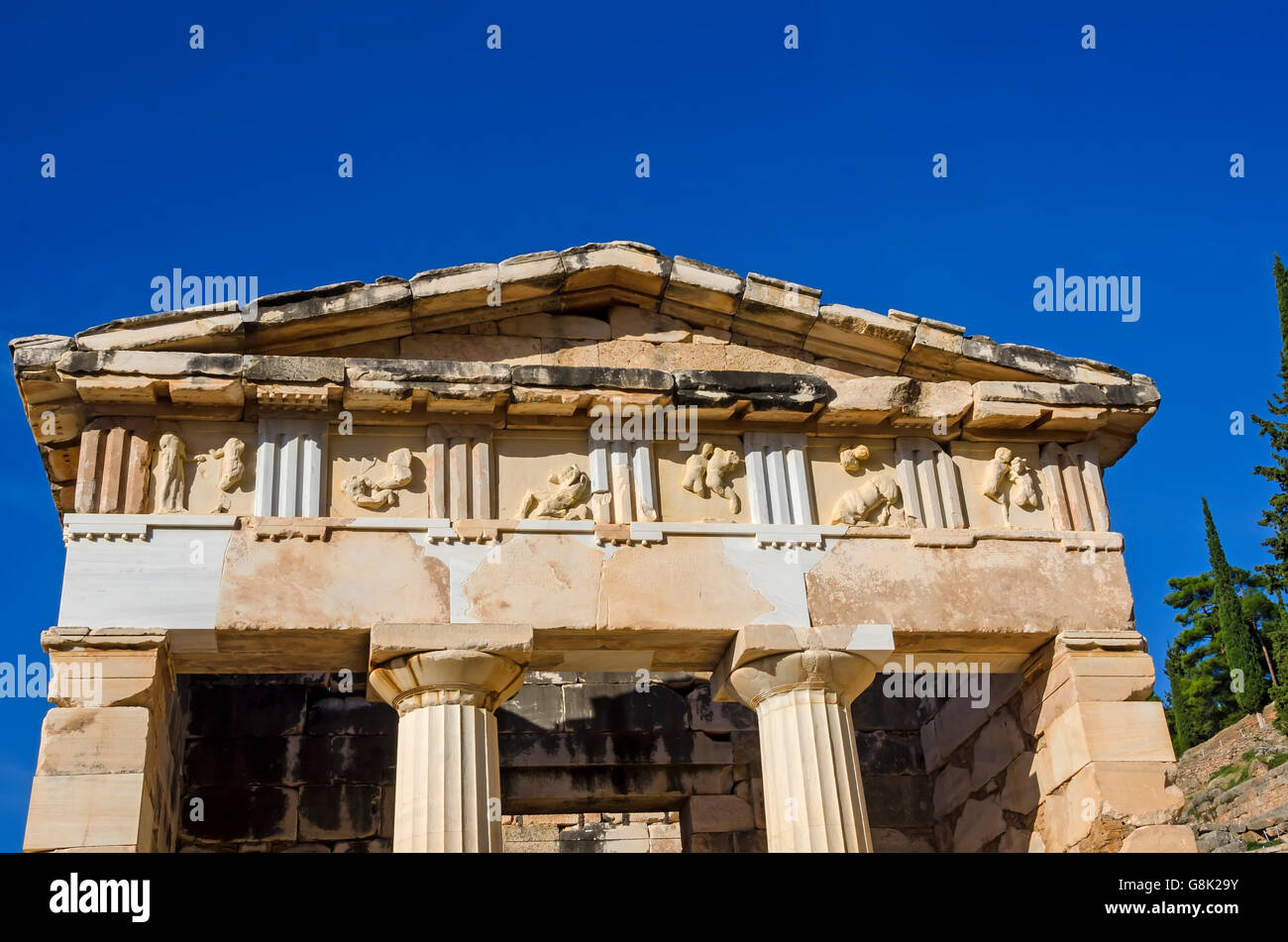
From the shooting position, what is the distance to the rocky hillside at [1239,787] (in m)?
30.8

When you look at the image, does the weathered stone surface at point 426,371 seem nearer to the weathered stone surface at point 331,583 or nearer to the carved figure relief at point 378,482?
the carved figure relief at point 378,482

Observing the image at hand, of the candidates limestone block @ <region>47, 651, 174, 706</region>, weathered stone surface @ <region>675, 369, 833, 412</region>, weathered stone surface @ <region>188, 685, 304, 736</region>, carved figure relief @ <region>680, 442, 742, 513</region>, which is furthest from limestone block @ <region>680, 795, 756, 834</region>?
limestone block @ <region>47, 651, 174, 706</region>

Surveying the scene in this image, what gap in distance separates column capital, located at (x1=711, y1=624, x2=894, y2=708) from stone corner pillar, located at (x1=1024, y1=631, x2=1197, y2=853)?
5.52ft

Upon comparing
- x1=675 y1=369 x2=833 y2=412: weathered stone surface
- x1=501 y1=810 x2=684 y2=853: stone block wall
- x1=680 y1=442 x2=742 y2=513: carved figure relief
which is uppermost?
x1=675 y1=369 x2=833 y2=412: weathered stone surface

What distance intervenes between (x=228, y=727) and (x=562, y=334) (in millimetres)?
5431

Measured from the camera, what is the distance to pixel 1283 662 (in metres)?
33.2

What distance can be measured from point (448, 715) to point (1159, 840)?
564cm

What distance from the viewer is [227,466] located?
11812 mm

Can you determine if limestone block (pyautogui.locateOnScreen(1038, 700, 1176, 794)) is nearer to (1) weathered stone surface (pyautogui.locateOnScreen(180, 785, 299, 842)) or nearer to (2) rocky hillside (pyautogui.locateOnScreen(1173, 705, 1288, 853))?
(1) weathered stone surface (pyautogui.locateOnScreen(180, 785, 299, 842))

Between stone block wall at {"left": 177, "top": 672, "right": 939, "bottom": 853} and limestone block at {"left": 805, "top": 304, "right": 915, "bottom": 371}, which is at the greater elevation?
limestone block at {"left": 805, "top": 304, "right": 915, "bottom": 371}

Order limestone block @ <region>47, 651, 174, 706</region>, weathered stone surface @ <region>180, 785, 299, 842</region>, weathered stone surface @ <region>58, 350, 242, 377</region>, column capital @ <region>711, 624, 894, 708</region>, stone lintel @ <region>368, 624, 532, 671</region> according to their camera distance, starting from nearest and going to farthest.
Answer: limestone block @ <region>47, 651, 174, 706</region>, stone lintel @ <region>368, 624, 532, 671</region>, weathered stone surface @ <region>58, 350, 242, 377</region>, column capital @ <region>711, 624, 894, 708</region>, weathered stone surface @ <region>180, 785, 299, 842</region>

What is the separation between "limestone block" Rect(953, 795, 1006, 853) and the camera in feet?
45.3

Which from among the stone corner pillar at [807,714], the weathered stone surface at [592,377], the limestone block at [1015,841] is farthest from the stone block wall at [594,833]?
the weathered stone surface at [592,377]
